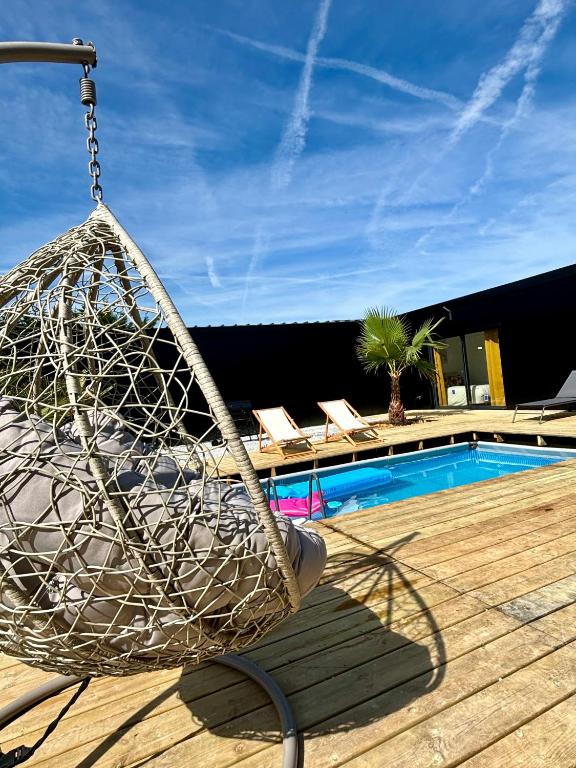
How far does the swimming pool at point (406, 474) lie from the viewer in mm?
6004

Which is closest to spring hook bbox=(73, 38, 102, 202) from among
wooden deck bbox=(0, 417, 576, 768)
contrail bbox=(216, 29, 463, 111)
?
wooden deck bbox=(0, 417, 576, 768)

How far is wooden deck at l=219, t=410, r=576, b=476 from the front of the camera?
21.1 ft

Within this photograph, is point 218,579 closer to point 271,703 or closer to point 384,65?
point 271,703

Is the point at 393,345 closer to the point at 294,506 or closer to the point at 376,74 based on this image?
the point at 294,506

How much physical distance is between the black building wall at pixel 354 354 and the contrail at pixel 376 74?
499 centimetres

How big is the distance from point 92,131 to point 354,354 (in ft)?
35.4

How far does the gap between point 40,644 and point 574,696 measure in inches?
59.0

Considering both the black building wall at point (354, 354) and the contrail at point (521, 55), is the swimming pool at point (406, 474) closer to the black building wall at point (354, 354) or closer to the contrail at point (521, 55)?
the black building wall at point (354, 354)

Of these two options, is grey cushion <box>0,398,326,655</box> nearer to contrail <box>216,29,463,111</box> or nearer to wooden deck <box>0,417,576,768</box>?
wooden deck <box>0,417,576,768</box>

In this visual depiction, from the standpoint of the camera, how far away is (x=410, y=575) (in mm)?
2289

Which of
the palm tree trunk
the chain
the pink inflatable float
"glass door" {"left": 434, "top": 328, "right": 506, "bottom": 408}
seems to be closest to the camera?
the chain

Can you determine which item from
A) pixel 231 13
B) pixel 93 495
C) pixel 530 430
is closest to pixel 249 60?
pixel 231 13

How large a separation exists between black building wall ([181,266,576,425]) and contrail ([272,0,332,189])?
5.56m

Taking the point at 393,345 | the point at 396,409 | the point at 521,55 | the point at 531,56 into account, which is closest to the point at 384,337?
the point at 393,345
